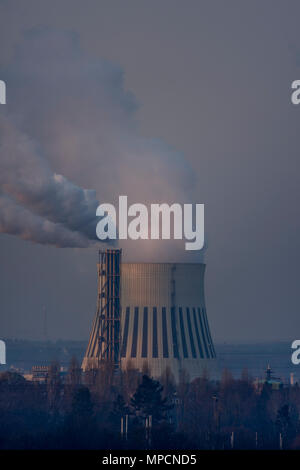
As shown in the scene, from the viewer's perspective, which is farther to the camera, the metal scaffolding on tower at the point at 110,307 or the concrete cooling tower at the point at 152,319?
the metal scaffolding on tower at the point at 110,307

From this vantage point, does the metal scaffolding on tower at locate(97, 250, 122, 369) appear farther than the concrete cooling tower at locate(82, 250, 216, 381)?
Yes

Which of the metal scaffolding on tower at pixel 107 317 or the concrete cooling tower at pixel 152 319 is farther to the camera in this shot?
the metal scaffolding on tower at pixel 107 317

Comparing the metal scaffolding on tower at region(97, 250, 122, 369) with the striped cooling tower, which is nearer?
the striped cooling tower

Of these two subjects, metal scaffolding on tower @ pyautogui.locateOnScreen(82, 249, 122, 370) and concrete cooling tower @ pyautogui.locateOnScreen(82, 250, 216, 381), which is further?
metal scaffolding on tower @ pyautogui.locateOnScreen(82, 249, 122, 370)

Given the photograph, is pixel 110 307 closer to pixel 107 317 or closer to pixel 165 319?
pixel 107 317

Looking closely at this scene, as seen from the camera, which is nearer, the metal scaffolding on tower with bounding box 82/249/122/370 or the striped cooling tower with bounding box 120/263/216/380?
the striped cooling tower with bounding box 120/263/216/380

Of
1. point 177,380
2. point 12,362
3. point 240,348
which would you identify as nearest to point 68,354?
point 12,362

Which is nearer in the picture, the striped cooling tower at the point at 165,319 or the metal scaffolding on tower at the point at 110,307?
the striped cooling tower at the point at 165,319
